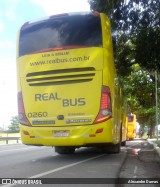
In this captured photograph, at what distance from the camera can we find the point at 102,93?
37.6ft

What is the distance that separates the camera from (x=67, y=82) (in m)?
11.7

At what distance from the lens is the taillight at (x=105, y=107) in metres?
11.3

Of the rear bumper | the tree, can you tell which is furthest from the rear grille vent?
the tree

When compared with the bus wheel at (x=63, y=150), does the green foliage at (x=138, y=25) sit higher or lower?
higher

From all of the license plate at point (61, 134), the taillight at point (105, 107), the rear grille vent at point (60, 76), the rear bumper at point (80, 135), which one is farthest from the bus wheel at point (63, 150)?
the taillight at point (105, 107)

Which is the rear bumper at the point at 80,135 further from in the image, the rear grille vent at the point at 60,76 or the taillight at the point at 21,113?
the rear grille vent at the point at 60,76

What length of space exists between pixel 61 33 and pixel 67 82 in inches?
60.3

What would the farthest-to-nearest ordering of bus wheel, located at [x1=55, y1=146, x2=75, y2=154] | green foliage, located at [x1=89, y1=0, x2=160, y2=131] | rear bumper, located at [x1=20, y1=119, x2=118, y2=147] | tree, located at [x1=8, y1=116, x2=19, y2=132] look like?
tree, located at [x1=8, y1=116, x2=19, y2=132] < bus wheel, located at [x1=55, y1=146, x2=75, y2=154] < green foliage, located at [x1=89, y1=0, x2=160, y2=131] < rear bumper, located at [x1=20, y1=119, x2=118, y2=147]

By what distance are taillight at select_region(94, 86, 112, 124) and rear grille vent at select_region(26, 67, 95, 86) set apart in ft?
1.96

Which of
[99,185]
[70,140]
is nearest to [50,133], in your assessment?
[70,140]

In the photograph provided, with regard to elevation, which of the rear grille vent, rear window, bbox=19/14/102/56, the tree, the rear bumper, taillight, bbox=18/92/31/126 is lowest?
the tree

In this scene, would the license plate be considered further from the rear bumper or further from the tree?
the tree

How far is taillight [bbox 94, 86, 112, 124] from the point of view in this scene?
11340 mm

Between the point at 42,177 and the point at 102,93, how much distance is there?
3765 millimetres
